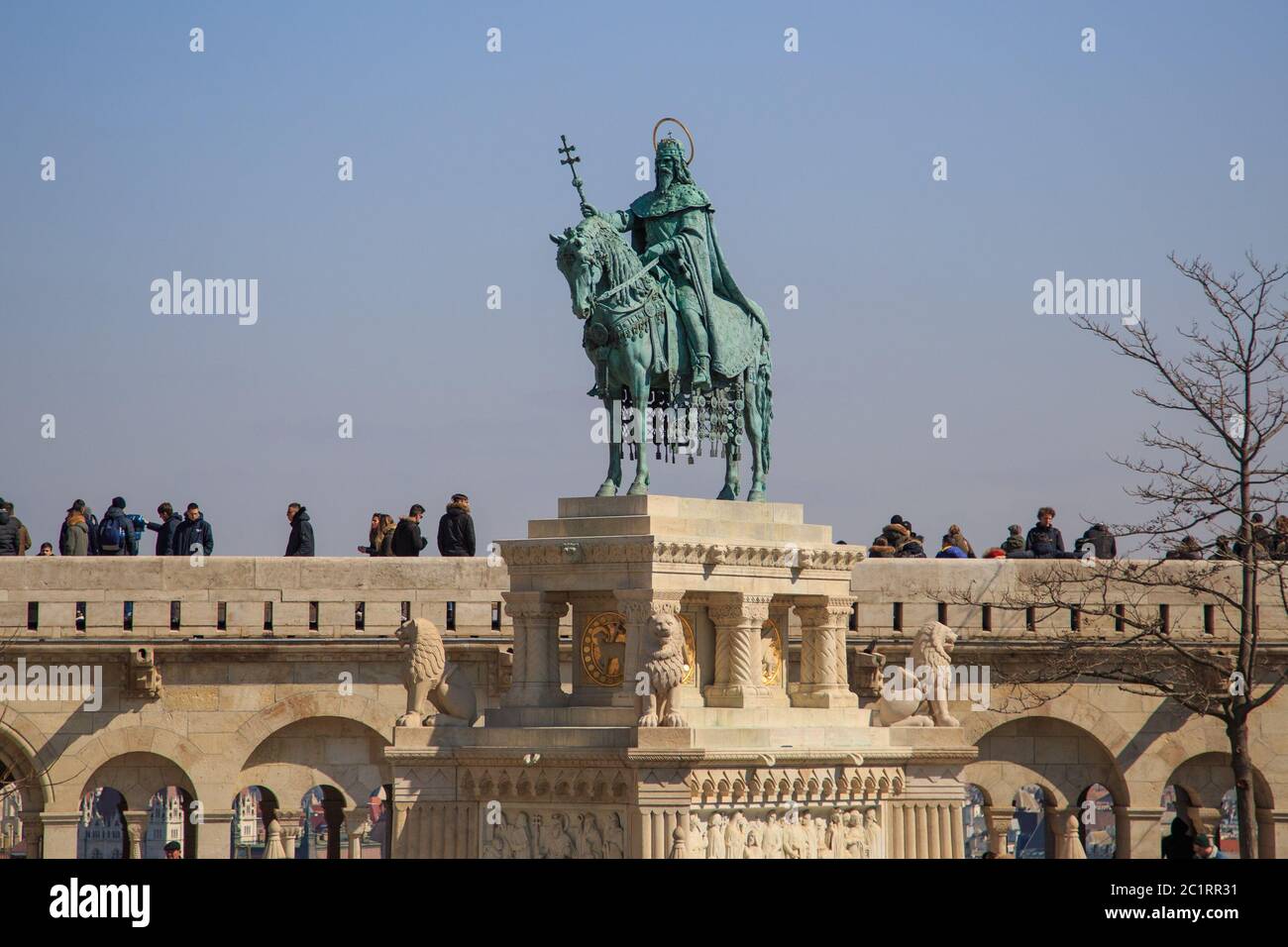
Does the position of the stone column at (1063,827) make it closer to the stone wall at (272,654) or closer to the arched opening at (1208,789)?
the stone wall at (272,654)

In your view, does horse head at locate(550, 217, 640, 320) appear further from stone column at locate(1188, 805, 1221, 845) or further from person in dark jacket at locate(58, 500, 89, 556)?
stone column at locate(1188, 805, 1221, 845)

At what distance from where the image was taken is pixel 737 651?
25125 mm

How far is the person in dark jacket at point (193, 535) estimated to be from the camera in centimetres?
3259

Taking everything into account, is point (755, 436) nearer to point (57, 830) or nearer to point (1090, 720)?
point (1090, 720)

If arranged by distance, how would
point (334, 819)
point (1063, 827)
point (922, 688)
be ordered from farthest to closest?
point (334, 819), point (1063, 827), point (922, 688)

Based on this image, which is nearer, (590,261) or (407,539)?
(590,261)

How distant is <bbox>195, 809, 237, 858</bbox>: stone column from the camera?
32312 millimetres

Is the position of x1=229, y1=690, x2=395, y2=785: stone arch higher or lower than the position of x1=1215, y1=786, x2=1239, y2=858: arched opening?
higher

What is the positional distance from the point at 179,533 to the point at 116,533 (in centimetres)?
78

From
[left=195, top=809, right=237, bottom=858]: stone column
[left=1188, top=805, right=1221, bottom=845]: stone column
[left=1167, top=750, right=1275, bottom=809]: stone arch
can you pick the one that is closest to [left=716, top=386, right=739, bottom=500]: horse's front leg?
[left=195, top=809, right=237, bottom=858]: stone column

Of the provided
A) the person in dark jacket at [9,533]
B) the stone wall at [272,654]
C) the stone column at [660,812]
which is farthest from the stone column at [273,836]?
the stone column at [660,812]

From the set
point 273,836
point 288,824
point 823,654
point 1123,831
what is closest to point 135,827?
point 273,836
